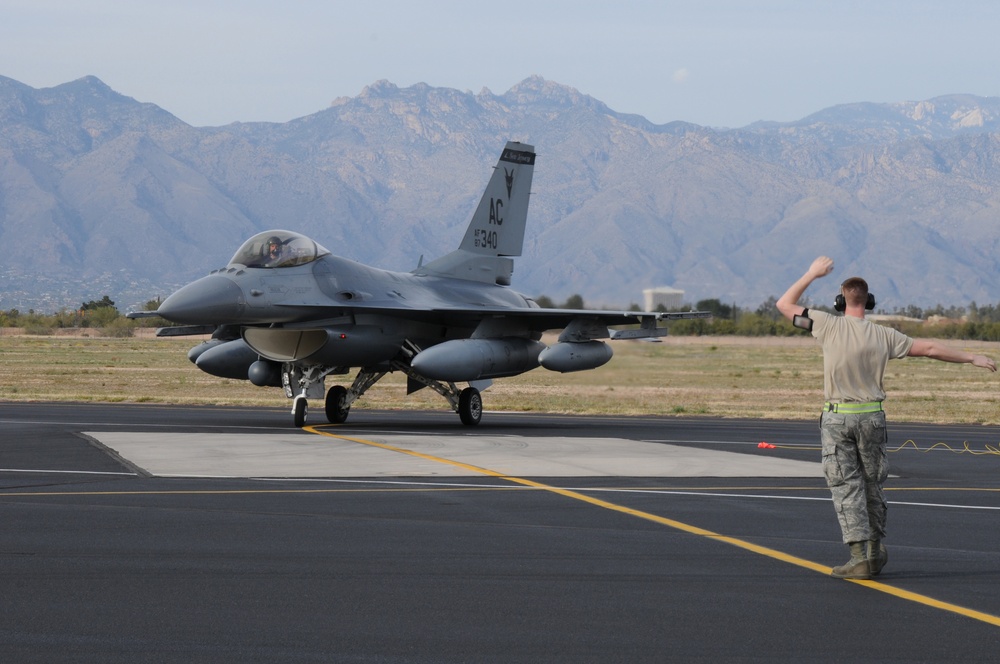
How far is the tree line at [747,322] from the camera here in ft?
245

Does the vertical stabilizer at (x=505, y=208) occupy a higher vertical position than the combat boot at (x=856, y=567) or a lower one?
higher

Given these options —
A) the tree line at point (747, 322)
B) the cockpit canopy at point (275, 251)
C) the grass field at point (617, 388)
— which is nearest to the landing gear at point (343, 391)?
the cockpit canopy at point (275, 251)

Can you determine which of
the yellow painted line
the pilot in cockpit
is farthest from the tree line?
the yellow painted line

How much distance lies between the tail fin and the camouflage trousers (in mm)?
19884

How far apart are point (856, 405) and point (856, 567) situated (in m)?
1.11

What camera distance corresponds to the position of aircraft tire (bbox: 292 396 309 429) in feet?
76.5

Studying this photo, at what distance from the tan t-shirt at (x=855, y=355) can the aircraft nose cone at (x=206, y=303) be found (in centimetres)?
1371

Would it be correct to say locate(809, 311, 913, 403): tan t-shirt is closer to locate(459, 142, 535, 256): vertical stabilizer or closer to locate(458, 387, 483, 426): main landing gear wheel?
locate(458, 387, 483, 426): main landing gear wheel

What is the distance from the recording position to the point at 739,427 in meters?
26.0

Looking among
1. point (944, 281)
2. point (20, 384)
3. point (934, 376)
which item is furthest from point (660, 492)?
point (944, 281)

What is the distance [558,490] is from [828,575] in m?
5.06

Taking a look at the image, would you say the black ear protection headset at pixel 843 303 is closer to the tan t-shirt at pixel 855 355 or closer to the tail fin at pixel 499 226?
the tan t-shirt at pixel 855 355

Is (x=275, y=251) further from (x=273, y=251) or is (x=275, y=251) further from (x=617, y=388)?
(x=617, y=388)

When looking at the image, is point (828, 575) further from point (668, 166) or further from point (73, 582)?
point (668, 166)
